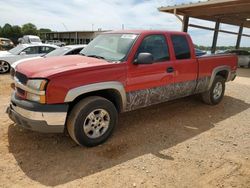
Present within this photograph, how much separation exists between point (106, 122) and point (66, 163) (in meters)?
0.93

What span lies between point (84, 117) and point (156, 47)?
2028 millimetres

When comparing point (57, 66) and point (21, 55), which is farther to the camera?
point (21, 55)

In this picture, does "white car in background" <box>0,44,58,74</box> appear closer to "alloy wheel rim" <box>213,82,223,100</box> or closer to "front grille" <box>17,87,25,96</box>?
"front grille" <box>17,87,25,96</box>

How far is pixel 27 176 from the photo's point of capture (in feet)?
9.77

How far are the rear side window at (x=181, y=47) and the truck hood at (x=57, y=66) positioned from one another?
1.76m

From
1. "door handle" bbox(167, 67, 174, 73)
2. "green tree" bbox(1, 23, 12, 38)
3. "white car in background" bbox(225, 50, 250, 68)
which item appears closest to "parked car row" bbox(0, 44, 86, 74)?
"door handle" bbox(167, 67, 174, 73)

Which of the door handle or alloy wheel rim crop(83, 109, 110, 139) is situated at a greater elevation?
the door handle

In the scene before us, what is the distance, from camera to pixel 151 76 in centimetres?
433

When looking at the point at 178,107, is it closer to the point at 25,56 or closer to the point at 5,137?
the point at 5,137

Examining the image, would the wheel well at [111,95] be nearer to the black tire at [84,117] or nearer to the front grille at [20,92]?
the black tire at [84,117]

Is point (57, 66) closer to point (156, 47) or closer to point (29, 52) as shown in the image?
point (156, 47)

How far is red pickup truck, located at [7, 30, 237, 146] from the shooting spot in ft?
10.7

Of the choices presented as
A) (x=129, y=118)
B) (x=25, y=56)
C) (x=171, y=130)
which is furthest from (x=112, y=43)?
(x=25, y=56)

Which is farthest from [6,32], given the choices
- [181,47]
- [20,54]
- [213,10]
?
[181,47]
